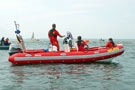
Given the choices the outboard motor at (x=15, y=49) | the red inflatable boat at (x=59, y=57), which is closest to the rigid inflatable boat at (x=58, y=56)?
the red inflatable boat at (x=59, y=57)

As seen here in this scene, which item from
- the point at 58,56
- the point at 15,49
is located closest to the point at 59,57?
the point at 58,56

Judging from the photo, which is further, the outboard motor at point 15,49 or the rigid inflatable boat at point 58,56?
the outboard motor at point 15,49

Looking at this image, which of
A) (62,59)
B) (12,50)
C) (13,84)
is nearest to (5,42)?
(12,50)

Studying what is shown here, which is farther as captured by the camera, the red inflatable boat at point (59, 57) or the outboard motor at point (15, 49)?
the outboard motor at point (15, 49)

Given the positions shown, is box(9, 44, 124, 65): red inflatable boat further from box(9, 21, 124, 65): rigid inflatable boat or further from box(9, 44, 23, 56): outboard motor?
box(9, 44, 23, 56): outboard motor

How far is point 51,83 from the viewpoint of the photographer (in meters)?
7.57

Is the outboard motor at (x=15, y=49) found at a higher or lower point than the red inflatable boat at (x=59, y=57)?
higher

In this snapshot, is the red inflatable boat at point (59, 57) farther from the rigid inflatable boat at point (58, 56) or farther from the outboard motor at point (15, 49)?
the outboard motor at point (15, 49)

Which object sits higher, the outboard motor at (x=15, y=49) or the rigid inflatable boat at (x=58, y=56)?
the outboard motor at (x=15, y=49)

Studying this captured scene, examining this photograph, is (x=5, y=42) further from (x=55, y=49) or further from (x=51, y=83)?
(x=51, y=83)

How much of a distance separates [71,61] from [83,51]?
1049mm

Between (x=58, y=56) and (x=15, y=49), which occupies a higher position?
(x=15, y=49)

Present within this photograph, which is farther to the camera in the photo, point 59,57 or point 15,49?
point 15,49

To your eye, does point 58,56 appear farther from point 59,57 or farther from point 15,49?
point 15,49
